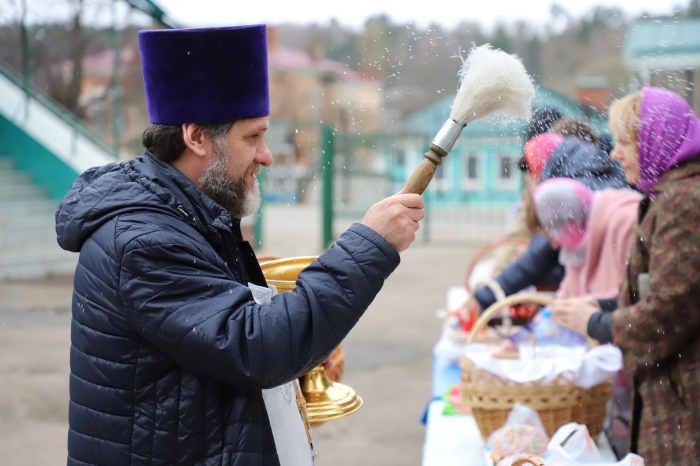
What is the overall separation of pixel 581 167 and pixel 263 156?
236cm

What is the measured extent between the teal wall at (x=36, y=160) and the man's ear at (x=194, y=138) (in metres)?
9.67

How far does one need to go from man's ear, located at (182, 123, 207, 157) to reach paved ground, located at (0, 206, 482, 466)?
303 cm

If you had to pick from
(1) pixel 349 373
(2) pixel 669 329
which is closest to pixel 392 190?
(1) pixel 349 373

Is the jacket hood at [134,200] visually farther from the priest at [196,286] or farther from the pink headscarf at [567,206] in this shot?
the pink headscarf at [567,206]

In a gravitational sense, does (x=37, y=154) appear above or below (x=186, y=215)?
below

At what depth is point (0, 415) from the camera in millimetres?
4668

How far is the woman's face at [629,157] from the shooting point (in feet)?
7.63

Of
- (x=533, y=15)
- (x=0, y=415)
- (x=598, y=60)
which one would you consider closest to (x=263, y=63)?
(x=0, y=415)

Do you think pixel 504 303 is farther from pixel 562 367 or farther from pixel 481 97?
pixel 481 97

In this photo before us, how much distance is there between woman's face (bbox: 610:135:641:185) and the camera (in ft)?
7.63

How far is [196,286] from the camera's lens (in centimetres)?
135

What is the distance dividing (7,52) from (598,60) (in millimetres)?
18047

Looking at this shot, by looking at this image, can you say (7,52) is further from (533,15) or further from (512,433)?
(512,433)

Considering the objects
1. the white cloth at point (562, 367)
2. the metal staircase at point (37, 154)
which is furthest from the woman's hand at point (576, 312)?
the metal staircase at point (37, 154)
